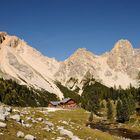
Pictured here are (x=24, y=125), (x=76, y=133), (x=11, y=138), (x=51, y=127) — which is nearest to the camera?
(x=11, y=138)

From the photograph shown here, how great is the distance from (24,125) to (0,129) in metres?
6.28

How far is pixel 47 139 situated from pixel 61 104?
5663 inches

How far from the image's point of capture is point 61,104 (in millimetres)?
181875

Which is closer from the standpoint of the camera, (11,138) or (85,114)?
(11,138)

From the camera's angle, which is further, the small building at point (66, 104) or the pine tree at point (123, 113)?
the small building at point (66, 104)

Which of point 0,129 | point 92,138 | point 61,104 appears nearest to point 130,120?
point 61,104

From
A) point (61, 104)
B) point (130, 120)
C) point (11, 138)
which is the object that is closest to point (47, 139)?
point (11, 138)

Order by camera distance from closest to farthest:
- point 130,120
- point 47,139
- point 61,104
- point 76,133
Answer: point 47,139
point 76,133
point 130,120
point 61,104

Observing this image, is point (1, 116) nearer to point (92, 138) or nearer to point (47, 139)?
point (47, 139)

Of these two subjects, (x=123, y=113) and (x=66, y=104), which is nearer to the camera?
(x=123, y=113)

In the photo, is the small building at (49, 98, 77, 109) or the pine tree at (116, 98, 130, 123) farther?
the small building at (49, 98, 77, 109)

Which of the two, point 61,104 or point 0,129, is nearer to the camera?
point 0,129

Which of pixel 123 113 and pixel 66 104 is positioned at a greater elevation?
pixel 66 104

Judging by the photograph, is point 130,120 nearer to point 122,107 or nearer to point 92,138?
point 122,107
